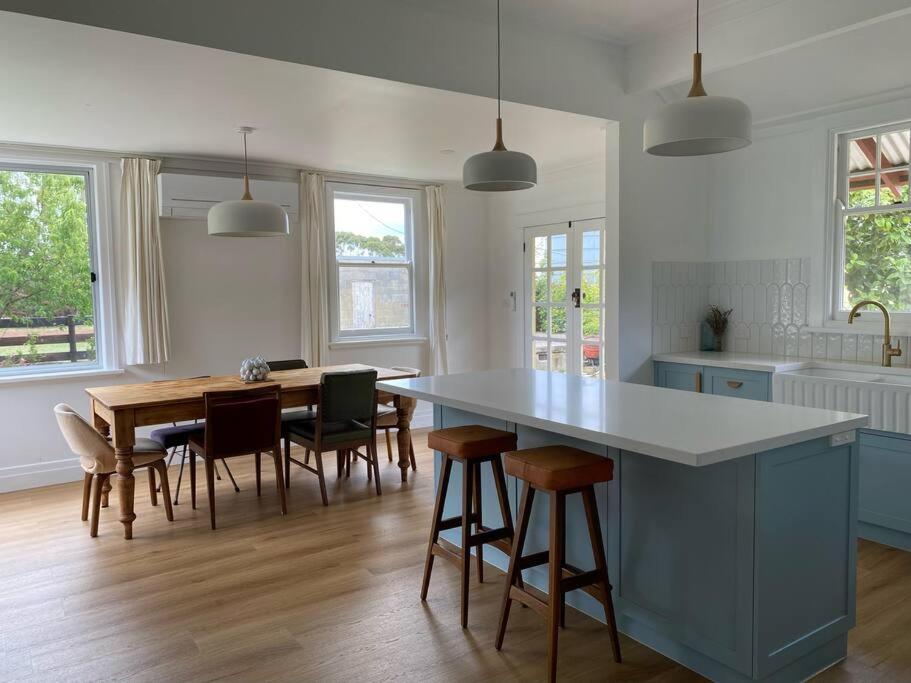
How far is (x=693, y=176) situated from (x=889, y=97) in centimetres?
125

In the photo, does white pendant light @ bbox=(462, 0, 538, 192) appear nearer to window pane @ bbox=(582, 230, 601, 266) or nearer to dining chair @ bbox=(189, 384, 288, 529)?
dining chair @ bbox=(189, 384, 288, 529)

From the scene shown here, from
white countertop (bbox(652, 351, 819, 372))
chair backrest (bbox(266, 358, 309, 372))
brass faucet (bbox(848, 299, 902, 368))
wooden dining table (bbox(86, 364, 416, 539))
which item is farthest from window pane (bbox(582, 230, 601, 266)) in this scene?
chair backrest (bbox(266, 358, 309, 372))

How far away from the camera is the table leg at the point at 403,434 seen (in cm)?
486

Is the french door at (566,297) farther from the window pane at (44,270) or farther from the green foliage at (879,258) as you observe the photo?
the window pane at (44,270)

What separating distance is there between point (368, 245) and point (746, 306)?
3.46 meters

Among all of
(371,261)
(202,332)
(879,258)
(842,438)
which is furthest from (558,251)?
(842,438)

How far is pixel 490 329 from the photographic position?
716 centimetres

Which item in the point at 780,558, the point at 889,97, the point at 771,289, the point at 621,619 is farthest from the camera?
the point at 771,289

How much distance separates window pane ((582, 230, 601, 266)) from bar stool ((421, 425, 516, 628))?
130 inches

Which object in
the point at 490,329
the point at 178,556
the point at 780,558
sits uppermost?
the point at 490,329

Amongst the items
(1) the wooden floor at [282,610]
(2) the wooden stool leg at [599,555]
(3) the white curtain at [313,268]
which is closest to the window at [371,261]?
(3) the white curtain at [313,268]

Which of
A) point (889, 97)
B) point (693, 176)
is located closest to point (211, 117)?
point (693, 176)

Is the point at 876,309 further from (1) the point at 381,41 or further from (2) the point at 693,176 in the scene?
(1) the point at 381,41

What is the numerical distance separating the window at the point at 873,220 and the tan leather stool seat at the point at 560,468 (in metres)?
2.75
